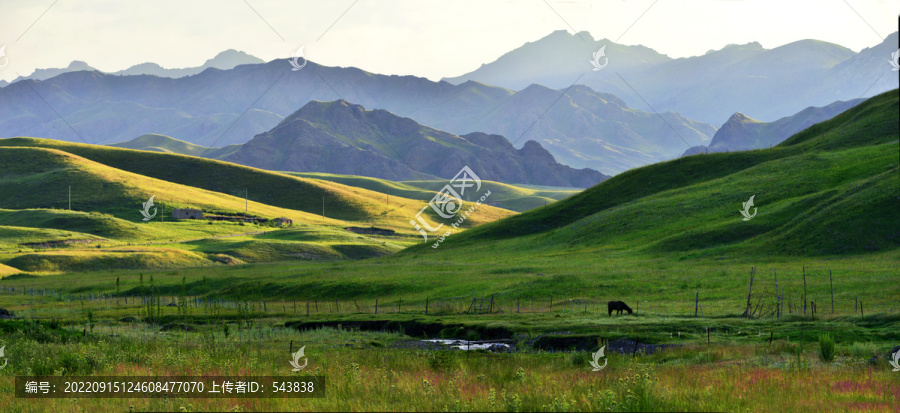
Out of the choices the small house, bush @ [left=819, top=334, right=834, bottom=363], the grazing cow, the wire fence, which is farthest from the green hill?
the small house

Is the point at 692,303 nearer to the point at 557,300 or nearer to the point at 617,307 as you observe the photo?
the point at 617,307

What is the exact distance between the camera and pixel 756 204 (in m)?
92.4

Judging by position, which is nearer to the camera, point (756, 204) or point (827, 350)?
point (827, 350)

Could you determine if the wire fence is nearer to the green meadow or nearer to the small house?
the green meadow

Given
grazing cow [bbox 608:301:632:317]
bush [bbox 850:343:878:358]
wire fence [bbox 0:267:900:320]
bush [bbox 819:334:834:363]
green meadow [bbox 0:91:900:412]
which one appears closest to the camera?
green meadow [bbox 0:91:900:412]

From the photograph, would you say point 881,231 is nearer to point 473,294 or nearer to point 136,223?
point 473,294

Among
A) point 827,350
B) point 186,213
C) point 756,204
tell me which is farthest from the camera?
point 186,213

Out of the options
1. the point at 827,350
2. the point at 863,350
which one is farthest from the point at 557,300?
the point at 827,350

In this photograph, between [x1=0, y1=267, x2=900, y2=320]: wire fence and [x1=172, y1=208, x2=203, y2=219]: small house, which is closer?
[x1=0, y1=267, x2=900, y2=320]: wire fence

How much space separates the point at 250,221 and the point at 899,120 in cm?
15770

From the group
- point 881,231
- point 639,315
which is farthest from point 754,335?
point 881,231

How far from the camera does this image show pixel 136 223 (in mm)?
169875

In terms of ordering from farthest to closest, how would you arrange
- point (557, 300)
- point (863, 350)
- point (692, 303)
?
point (557, 300), point (692, 303), point (863, 350)

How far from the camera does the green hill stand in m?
69.1
